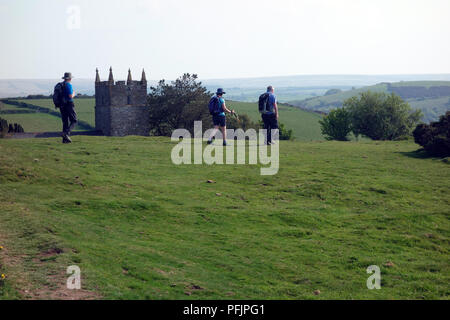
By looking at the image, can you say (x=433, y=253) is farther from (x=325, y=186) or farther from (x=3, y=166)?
(x=3, y=166)

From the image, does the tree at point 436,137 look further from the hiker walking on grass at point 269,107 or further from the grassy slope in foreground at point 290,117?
the grassy slope in foreground at point 290,117

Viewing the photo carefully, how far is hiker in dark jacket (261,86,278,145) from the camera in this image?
25094 mm

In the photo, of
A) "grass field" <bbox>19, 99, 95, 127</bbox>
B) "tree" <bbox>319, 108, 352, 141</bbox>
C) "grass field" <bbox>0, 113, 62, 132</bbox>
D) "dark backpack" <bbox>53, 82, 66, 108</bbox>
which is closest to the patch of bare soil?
"dark backpack" <bbox>53, 82, 66, 108</bbox>

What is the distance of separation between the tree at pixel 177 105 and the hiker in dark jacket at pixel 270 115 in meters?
48.9

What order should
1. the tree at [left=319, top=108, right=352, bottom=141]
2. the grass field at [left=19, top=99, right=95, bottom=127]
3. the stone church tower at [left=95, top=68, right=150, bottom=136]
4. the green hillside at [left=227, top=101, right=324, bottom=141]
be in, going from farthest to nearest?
the green hillside at [left=227, top=101, right=324, bottom=141] < the grass field at [left=19, top=99, right=95, bottom=127] < the tree at [left=319, top=108, right=352, bottom=141] < the stone church tower at [left=95, top=68, right=150, bottom=136]

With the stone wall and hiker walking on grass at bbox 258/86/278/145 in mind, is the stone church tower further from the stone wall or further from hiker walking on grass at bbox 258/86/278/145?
hiker walking on grass at bbox 258/86/278/145

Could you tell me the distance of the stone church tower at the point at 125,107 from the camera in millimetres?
78000

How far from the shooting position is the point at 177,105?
7831 centimetres

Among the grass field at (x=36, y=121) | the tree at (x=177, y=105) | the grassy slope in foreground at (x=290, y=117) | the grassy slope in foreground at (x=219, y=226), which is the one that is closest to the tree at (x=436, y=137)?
the grassy slope in foreground at (x=219, y=226)

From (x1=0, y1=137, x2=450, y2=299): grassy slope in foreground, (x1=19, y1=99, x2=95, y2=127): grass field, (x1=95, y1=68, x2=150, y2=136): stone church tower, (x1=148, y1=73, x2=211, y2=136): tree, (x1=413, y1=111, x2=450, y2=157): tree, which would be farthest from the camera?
(x1=19, y1=99, x2=95, y2=127): grass field

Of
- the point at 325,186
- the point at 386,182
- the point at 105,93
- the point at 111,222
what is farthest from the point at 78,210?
the point at 105,93

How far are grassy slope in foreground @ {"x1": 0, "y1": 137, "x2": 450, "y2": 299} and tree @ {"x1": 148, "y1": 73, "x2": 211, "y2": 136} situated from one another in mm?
53227

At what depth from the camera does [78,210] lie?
1361 centimetres

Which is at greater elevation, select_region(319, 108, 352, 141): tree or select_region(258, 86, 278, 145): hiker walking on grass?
select_region(258, 86, 278, 145): hiker walking on grass
